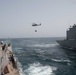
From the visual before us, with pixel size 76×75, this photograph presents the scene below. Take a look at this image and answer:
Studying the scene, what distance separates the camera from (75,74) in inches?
1315

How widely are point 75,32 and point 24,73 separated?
6539 cm

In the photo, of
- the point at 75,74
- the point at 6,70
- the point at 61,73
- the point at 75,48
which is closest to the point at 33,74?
the point at 61,73

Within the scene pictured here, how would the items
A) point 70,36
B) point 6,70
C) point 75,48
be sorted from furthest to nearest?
point 70,36 → point 75,48 → point 6,70

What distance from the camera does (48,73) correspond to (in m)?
32.4

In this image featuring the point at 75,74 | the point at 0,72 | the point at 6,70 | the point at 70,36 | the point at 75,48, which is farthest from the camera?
the point at 70,36

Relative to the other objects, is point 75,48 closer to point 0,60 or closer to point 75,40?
point 75,40

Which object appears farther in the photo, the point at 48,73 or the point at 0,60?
the point at 48,73

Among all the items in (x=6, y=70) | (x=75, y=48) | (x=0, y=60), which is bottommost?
(x=75, y=48)

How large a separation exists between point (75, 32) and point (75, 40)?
16.5 ft

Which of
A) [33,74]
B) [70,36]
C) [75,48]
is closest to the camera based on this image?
[33,74]

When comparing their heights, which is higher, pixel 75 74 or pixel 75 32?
pixel 75 32

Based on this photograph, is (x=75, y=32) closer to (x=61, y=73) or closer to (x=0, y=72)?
(x=61, y=73)

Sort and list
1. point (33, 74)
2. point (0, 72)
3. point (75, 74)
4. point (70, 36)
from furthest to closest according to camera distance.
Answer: point (70, 36) < point (75, 74) < point (33, 74) < point (0, 72)

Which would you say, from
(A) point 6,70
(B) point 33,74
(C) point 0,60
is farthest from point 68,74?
(C) point 0,60
